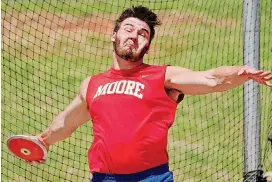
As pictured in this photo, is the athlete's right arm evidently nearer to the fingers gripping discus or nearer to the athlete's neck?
the fingers gripping discus

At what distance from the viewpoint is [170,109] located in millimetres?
5785

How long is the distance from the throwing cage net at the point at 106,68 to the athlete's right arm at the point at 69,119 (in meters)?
2.20

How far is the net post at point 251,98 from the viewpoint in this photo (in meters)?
6.50

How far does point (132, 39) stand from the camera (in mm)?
5883

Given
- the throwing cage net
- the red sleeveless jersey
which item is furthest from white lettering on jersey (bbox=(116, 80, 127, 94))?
the throwing cage net

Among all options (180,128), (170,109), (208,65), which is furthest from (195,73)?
(208,65)

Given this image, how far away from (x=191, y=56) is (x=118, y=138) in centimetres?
449

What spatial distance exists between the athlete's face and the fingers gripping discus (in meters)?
0.81

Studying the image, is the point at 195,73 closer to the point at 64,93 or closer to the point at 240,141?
the point at 240,141

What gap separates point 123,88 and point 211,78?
0.57 metres

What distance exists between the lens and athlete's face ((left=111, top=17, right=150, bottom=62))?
231 inches

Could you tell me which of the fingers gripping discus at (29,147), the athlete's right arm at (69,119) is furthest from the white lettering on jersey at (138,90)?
the fingers gripping discus at (29,147)

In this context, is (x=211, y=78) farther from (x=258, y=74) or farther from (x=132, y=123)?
(x=132, y=123)

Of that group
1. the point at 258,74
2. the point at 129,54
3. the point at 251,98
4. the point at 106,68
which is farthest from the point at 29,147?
the point at 106,68
